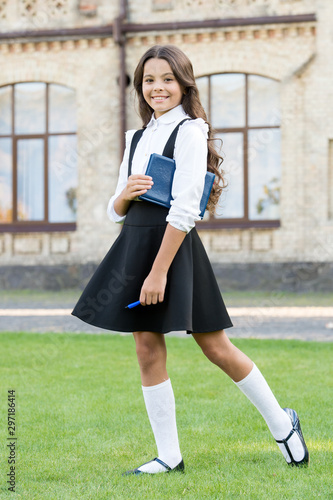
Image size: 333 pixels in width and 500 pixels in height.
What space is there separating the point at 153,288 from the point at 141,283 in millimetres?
181

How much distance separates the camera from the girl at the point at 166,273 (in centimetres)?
338

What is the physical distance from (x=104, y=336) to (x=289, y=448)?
5.41 meters

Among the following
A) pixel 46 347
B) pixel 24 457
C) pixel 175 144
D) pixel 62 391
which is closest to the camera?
pixel 175 144

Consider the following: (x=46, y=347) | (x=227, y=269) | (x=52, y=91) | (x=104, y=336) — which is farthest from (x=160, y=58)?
(x=52, y=91)

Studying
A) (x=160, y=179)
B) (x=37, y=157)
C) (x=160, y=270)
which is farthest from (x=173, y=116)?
(x=37, y=157)

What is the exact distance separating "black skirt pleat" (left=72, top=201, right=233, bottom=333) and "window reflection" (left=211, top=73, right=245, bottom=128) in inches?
517

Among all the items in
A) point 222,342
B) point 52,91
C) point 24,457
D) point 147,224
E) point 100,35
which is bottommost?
point 24,457

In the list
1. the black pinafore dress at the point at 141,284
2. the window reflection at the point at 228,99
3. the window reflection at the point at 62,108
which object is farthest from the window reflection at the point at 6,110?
the black pinafore dress at the point at 141,284

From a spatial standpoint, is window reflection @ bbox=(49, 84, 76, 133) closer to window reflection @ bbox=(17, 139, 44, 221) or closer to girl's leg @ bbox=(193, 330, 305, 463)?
window reflection @ bbox=(17, 139, 44, 221)

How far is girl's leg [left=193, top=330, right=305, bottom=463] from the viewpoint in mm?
3572

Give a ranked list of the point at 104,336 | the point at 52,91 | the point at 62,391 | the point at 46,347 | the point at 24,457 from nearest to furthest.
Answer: the point at 24,457
the point at 62,391
the point at 46,347
the point at 104,336
the point at 52,91

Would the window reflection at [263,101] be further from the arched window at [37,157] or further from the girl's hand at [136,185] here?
the girl's hand at [136,185]

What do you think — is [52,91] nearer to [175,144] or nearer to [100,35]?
[100,35]

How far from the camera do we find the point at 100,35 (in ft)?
54.2
